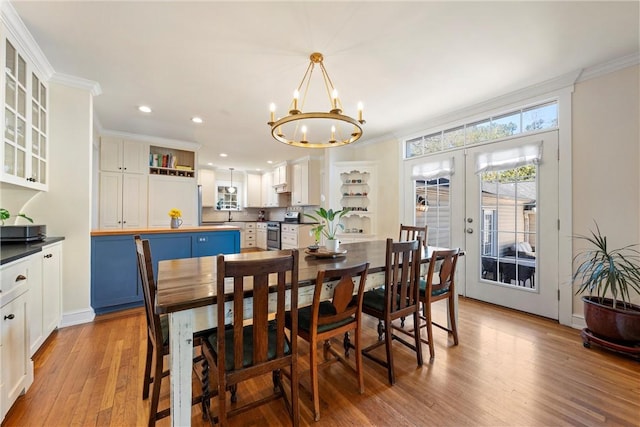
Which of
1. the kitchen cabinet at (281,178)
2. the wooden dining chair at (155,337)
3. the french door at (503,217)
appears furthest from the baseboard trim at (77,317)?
the kitchen cabinet at (281,178)

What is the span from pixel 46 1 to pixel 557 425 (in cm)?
393

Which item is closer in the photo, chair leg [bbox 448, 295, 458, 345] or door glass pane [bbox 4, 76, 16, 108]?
door glass pane [bbox 4, 76, 16, 108]

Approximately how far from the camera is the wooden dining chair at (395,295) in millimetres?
1781

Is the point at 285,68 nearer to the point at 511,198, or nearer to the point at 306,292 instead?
the point at 306,292

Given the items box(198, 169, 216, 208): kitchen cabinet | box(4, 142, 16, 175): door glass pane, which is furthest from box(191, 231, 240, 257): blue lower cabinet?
box(198, 169, 216, 208): kitchen cabinet

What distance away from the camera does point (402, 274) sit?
1.88 meters

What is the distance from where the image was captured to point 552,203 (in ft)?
9.32

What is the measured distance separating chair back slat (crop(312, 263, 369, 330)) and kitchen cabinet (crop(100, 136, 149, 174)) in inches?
177

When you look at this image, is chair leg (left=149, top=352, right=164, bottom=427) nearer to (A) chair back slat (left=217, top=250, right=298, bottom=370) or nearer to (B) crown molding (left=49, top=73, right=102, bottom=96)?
(A) chair back slat (left=217, top=250, right=298, bottom=370)

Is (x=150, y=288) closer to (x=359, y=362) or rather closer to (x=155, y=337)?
(x=155, y=337)

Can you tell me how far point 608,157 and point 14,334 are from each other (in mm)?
4586

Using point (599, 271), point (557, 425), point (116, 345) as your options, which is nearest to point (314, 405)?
point (557, 425)

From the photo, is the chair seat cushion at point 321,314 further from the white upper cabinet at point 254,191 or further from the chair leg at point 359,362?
the white upper cabinet at point 254,191

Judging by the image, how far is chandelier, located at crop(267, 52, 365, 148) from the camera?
81.7 inches
